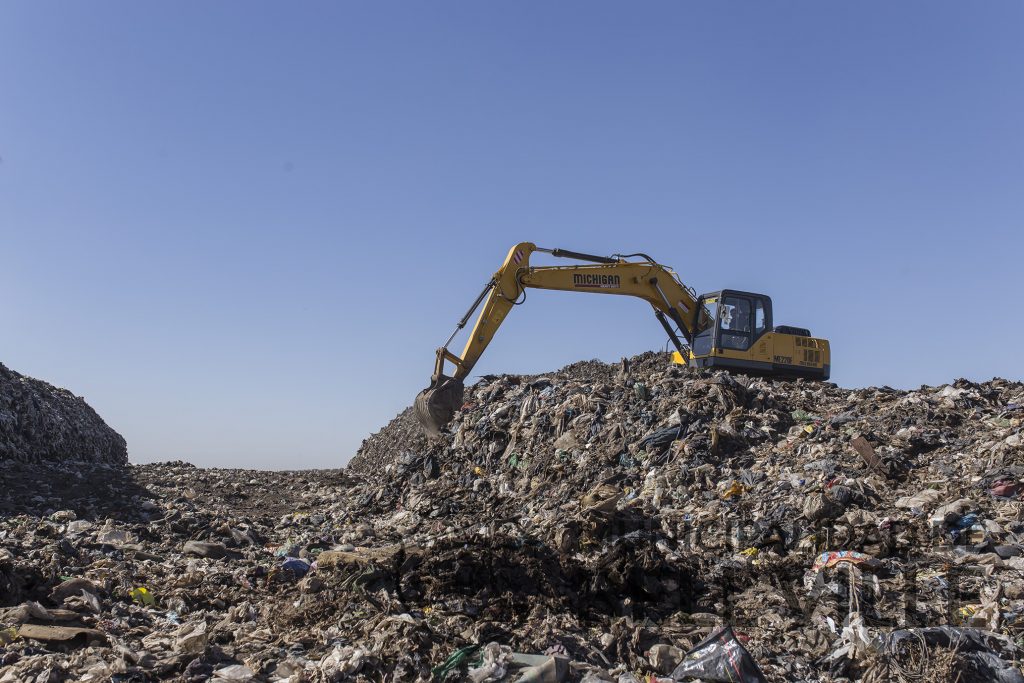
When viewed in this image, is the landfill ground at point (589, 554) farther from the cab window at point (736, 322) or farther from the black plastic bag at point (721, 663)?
the cab window at point (736, 322)

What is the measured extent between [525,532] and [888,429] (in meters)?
4.68

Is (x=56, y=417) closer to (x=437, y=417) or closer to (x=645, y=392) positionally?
(x=437, y=417)

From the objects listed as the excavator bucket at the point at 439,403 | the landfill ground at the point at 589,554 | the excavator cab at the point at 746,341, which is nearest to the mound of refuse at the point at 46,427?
the landfill ground at the point at 589,554

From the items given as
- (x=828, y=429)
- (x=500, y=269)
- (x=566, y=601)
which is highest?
(x=500, y=269)

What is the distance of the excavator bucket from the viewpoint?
42.7 ft

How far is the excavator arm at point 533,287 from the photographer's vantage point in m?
12.9

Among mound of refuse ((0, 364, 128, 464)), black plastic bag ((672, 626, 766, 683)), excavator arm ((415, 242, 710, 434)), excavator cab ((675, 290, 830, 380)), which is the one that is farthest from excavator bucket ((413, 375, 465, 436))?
black plastic bag ((672, 626, 766, 683))

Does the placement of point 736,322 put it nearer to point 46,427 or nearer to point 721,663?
point 721,663

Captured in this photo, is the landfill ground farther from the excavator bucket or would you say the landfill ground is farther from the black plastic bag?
the excavator bucket

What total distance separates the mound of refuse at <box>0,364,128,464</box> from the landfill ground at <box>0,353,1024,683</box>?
1674 millimetres

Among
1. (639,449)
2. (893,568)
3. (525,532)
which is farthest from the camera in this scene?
(639,449)

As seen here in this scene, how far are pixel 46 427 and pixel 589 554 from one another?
12.6 meters

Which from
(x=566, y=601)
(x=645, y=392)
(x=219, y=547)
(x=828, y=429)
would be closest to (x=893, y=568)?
(x=566, y=601)

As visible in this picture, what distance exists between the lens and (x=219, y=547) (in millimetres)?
8961
